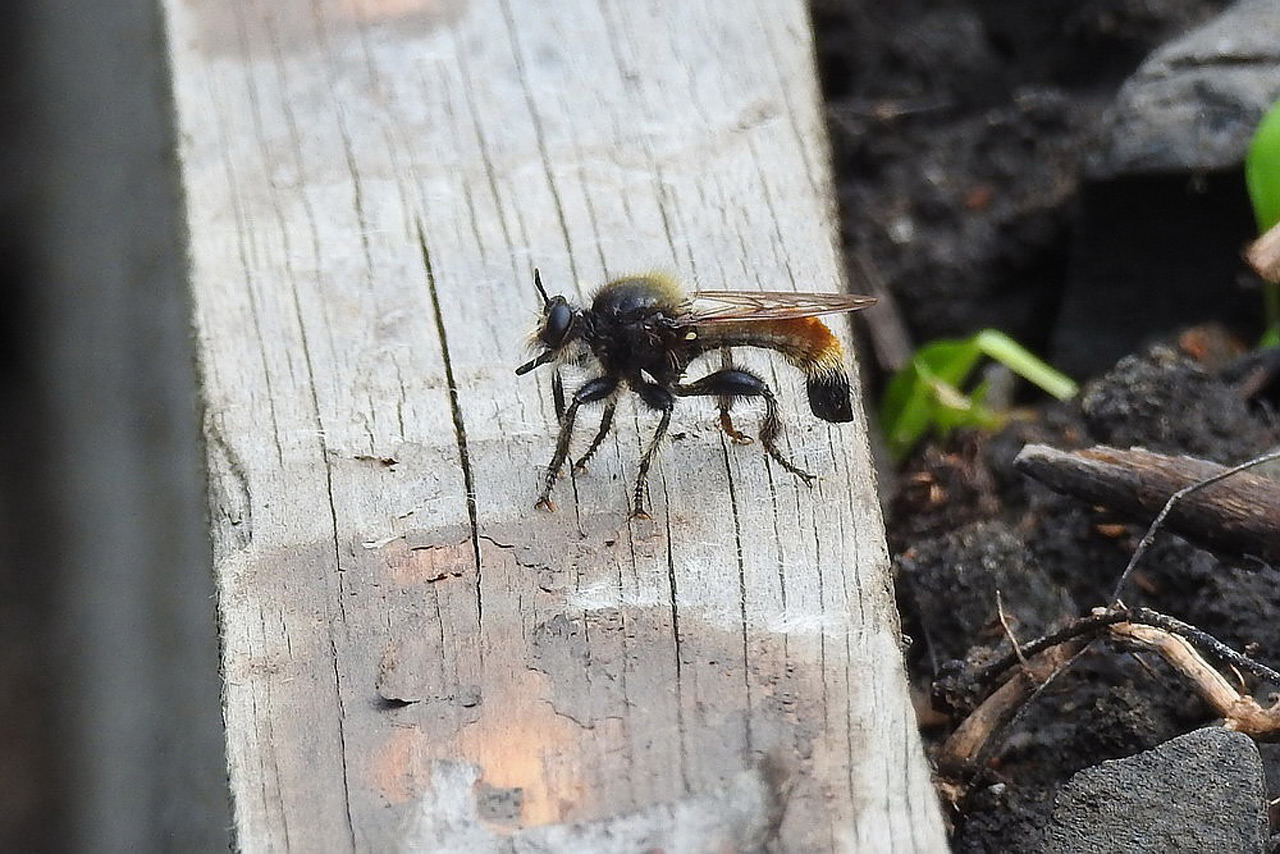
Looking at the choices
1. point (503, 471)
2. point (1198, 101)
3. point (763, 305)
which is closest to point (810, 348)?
point (763, 305)

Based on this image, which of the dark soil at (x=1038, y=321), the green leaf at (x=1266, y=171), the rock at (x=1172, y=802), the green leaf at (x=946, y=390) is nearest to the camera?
the rock at (x=1172, y=802)

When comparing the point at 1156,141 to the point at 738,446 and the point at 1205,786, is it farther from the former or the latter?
the point at 1205,786

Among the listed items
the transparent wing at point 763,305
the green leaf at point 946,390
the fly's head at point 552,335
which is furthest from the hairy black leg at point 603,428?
the green leaf at point 946,390

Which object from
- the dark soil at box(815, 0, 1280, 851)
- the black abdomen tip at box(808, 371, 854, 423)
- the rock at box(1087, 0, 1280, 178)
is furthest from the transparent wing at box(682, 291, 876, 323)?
the rock at box(1087, 0, 1280, 178)

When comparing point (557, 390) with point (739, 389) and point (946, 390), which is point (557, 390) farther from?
point (946, 390)

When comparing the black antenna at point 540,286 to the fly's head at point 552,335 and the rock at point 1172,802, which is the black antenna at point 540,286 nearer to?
the fly's head at point 552,335

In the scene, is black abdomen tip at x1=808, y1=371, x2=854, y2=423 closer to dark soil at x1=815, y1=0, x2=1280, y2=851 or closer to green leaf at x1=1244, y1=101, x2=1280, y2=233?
dark soil at x1=815, y1=0, x2=1280, y2=851
